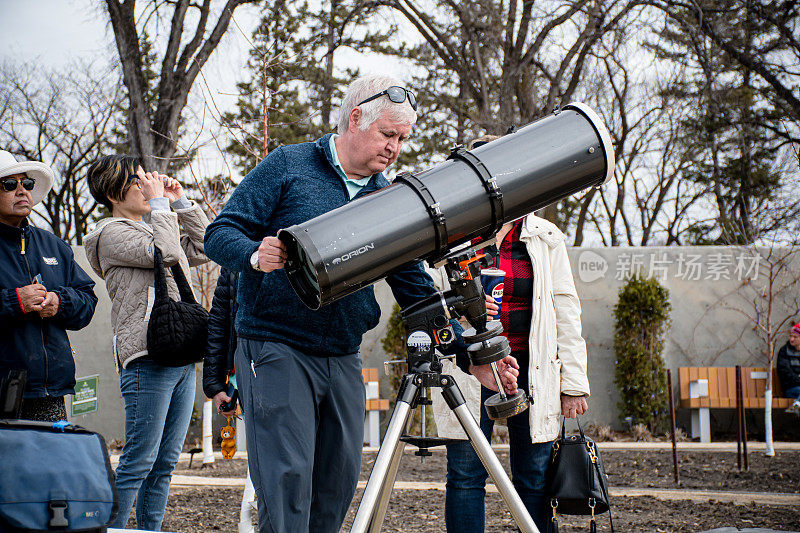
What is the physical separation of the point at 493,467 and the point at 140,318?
2.08 m

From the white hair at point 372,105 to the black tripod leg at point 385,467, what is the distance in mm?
860

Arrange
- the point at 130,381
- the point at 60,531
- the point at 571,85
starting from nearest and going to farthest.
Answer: the point at 60,531
the point at 130,381
the point at 571,85

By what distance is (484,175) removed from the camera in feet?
7.73

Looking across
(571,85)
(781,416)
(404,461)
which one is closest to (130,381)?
(404,461)

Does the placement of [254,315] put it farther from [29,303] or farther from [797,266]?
[797,266]

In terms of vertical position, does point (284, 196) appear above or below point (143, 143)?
below

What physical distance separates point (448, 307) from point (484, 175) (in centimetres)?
43

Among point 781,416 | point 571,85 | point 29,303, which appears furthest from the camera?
point 571,85

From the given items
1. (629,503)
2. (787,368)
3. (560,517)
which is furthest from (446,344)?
(787,368)

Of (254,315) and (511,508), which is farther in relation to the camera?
(254,315)

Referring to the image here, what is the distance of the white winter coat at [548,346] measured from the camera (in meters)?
3.40

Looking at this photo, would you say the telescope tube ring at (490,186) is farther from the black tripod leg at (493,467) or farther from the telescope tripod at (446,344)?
the black tripod leg at (493,467)

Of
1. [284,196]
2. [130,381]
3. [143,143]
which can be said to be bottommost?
[130,381]

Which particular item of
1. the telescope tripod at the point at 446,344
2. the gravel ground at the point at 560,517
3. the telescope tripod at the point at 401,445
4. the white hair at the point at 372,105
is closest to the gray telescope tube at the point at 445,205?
the telescope tripod at the point at 446,344
